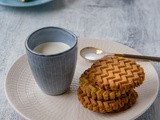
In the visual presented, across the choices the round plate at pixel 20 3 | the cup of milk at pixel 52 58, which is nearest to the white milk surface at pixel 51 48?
the cup of milk at pixel 52 58

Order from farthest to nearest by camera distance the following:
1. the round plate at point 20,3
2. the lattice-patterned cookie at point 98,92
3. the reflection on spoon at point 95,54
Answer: the round plate at point 20,3 → the reflection on spoon at point 95,54 → the lattice-patterned cookie at point 98,92

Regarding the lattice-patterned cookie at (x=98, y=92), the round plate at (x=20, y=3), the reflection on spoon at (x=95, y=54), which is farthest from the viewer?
the round plate at (x=20, y=3)

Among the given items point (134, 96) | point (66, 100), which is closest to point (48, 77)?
point (66, 100)

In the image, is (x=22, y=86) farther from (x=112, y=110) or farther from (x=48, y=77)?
(x=112, y=110)

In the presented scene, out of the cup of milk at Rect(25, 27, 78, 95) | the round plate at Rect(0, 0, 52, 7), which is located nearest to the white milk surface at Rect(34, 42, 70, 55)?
the cup of milk at Rect(25, 27, 78, 95)

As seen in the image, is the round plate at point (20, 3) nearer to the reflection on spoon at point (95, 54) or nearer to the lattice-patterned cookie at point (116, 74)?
Answer: the reflection on spoon at point (95, 54)

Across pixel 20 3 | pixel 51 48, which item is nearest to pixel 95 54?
pixel 51 48

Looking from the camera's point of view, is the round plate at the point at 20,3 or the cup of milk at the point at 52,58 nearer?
the cup of milk at the point at 52,58

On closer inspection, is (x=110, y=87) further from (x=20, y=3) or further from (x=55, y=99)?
(x=20, y=3)
